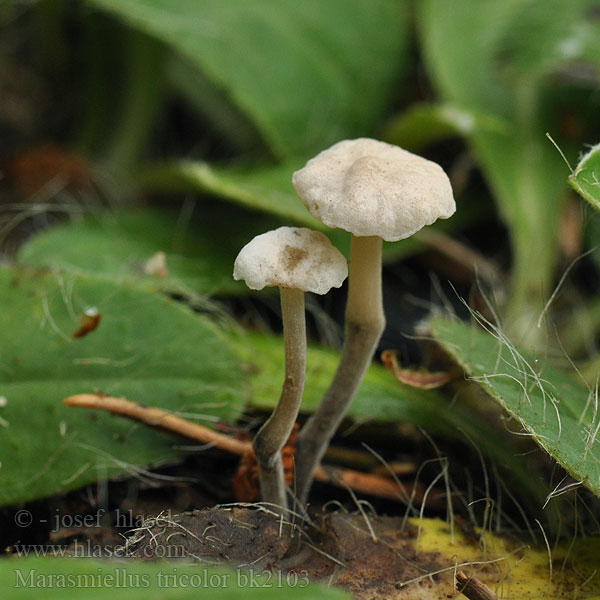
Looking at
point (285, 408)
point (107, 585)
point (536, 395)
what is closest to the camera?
point (107, 585)

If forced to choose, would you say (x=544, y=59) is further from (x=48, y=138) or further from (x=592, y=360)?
(x=48, y=138)

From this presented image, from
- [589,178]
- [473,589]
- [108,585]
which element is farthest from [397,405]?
[108,585]

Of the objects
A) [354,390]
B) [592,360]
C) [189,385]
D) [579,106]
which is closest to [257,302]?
[189,385]

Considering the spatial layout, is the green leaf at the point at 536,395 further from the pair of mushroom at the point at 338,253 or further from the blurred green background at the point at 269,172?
the pair of mushroom at the point at 338,253

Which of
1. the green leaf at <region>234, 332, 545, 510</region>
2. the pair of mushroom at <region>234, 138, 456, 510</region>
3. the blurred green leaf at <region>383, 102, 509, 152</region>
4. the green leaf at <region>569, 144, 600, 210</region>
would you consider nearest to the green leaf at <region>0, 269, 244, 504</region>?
the green leaf at <region>234, 332, 545, 510</region>

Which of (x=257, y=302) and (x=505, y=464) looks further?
(x=257, y=302)

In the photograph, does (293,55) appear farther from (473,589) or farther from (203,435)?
(473,589)

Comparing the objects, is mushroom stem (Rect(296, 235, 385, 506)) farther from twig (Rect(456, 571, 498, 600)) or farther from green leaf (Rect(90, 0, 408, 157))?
green leaf (Rect(90, 0, 408, 157))
